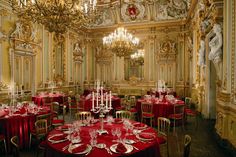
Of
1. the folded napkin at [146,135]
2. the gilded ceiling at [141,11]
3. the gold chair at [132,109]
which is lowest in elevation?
the gold chair at [132,109]

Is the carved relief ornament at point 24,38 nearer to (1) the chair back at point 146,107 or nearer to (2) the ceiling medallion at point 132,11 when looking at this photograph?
(1) the chair back at point 146,107

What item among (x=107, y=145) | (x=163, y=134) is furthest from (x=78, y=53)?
(x=107, y=145)

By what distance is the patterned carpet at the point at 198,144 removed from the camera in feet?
14.8

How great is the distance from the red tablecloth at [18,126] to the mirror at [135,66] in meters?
9.53

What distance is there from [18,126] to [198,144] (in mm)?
4638

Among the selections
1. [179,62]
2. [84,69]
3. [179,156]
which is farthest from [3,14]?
[179,62]

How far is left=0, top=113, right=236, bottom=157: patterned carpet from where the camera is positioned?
4.50m

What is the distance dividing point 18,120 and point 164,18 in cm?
1125

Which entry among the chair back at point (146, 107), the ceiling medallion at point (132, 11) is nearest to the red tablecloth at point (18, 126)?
the chair back at point (146, 107)

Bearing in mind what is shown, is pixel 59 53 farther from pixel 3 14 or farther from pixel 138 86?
pixel 138 86

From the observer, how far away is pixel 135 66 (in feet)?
45.1

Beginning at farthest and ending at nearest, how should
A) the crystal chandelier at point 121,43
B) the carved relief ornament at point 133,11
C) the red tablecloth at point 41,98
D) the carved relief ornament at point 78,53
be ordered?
the carved relief ornament at point 133,11, the carved relief ornament at point 78,53, the red tablecloth at point 41,98, the crystal chandelier at point 121,43

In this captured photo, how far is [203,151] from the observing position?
4.66 meters

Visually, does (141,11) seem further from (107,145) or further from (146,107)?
(107,145)
